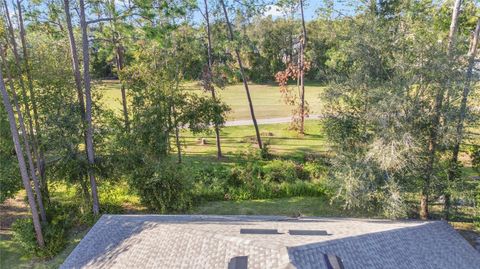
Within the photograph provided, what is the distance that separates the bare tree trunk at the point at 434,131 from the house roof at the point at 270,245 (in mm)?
2871

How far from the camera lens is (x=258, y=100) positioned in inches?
1731

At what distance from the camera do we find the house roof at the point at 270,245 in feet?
26.4

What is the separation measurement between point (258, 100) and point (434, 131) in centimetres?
3139

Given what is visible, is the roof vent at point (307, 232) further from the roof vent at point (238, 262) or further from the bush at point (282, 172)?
the bush at point (282, 172)

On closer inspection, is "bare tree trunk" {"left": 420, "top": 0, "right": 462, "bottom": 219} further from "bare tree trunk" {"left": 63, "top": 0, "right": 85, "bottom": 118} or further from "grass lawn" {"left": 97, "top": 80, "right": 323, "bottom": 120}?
"bare tree trunk" {"left": 63, "top": 0, "right": 85, "bottom": 118}

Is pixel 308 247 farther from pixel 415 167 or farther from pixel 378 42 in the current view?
pixel 378 42

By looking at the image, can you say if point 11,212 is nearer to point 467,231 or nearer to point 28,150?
point 28,150

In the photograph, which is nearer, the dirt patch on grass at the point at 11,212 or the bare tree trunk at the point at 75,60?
the bare tree trunk at the point at 75,60

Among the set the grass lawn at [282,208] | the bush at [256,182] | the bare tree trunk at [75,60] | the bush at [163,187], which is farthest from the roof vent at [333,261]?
the bare tree trunk at [75,60]

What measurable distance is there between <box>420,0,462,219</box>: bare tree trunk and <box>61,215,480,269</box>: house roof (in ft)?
9.42

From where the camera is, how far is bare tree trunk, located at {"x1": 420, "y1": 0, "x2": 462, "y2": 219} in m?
12.6

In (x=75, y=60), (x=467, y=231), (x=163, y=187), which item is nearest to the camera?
(x=75, y=60)

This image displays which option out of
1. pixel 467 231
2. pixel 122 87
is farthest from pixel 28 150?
pixel 467 231

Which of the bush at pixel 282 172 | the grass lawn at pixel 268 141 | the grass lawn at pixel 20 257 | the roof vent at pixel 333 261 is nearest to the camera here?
the roof vent at pixel 333 261
